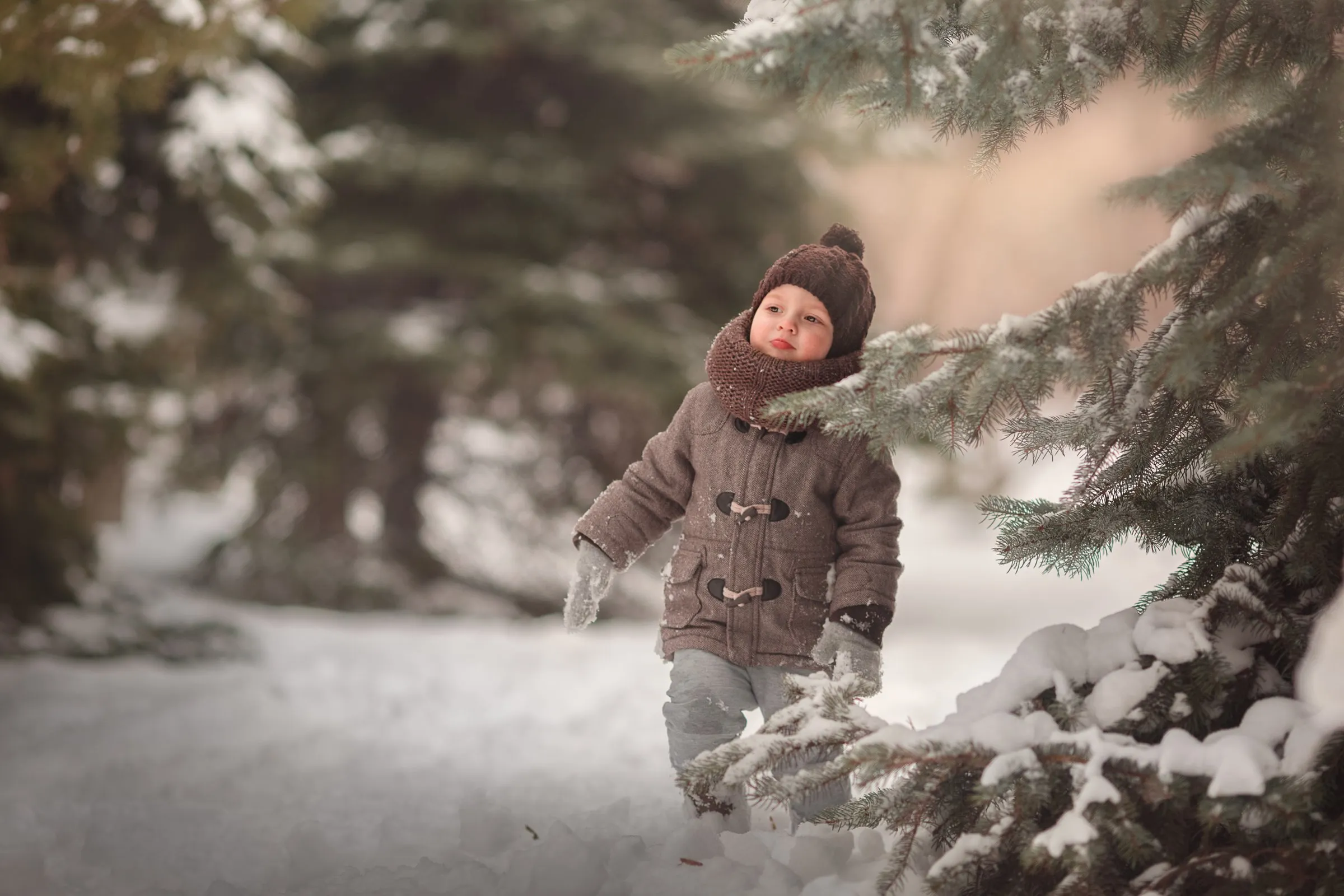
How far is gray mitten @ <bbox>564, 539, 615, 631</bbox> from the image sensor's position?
2.96 meters

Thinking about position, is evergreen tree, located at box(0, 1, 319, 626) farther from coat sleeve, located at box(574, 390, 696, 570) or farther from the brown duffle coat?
the brown duffle coat

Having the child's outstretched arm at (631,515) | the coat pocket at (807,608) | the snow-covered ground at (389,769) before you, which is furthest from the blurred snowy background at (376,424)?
the child's outstretched arm at (631,515)

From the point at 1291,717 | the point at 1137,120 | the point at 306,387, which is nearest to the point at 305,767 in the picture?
the point at 1291,717

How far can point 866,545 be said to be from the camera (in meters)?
2.83

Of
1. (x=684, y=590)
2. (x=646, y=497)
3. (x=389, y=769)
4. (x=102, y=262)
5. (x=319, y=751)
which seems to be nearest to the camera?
(x=684, y=590)

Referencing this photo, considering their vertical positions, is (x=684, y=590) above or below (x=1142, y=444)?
below

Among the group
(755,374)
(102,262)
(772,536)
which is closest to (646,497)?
(772,536)

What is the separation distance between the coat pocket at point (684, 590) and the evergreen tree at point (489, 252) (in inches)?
206

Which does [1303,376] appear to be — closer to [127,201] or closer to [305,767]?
[305,767]

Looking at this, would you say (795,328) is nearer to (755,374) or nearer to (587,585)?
(755,374)

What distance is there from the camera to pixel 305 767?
449 centimetres

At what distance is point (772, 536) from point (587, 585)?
49cm

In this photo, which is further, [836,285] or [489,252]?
[489,252]

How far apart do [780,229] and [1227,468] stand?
24.0ft
